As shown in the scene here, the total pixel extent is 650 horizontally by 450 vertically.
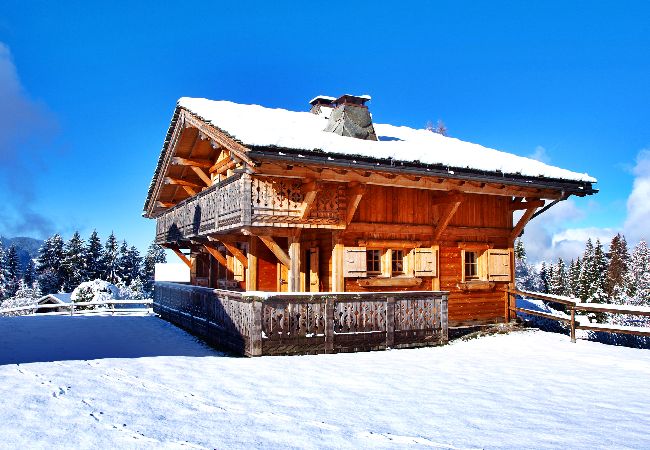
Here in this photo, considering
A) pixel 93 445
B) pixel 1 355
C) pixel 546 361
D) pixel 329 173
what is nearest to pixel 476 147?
pixel 329 173

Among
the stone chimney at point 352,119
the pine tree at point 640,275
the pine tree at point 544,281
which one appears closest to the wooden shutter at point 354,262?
the stone chimney at point 352,119

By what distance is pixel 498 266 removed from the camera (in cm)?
1717

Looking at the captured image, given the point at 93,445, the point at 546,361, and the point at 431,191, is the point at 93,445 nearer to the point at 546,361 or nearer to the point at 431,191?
the point at 546,361

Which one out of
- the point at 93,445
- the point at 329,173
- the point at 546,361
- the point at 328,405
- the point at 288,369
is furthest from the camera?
the point at 329,173

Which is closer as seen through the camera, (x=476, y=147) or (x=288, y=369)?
(x=288, y=369)

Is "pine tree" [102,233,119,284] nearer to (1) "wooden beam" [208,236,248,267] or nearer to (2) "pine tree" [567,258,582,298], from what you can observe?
(1) "wooden beam" [208,236,248,267]

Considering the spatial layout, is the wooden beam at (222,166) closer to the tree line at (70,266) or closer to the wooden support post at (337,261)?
the wooden support post at (337,261)

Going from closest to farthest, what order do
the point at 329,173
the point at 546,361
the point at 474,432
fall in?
the point at 474,432, the point at 546,361, the point at 329,173

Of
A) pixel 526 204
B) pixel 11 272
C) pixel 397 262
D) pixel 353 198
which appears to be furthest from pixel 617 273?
pixel 11 272

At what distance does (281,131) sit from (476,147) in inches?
359

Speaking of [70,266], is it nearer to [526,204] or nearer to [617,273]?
[526,204]

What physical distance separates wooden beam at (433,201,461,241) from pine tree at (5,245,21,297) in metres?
67.1

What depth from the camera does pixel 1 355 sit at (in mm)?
10906

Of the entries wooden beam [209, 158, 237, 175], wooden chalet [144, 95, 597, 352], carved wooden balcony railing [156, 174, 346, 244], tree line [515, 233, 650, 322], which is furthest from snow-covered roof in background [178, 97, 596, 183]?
tree line [515, 233, 650, 322]
